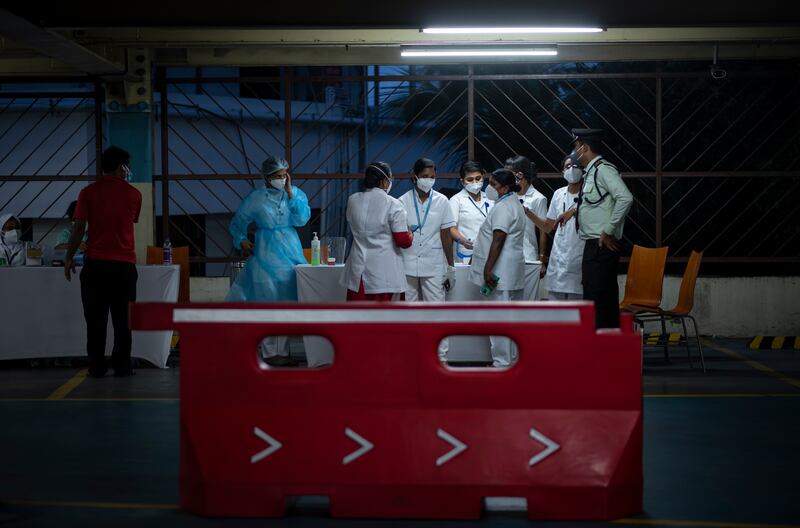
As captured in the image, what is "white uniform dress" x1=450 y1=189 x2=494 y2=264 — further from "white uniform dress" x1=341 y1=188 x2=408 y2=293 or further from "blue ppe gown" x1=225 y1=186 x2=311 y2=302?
"blue ppe gown" x1=225 y1=186 x2=311 y2=302

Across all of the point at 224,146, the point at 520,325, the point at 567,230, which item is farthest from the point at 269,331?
the point at 224,146

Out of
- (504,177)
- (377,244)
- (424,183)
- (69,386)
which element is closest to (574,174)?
(504,177)

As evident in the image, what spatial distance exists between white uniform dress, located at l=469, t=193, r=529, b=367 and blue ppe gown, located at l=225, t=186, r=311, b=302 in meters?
1.48

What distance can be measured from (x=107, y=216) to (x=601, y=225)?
11.9 ft

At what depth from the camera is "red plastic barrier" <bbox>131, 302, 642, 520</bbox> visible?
12.3ft

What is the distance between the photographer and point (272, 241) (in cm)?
827

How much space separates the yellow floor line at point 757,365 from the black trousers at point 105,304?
16.1 feet

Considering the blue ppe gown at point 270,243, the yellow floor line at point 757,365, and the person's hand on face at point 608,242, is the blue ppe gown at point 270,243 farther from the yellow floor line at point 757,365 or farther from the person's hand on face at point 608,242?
the yellow floor line at point 757,365

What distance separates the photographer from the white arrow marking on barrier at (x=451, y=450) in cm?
378

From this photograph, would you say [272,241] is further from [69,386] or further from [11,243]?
[11,243]

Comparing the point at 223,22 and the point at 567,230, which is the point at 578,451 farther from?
the point at 223,22

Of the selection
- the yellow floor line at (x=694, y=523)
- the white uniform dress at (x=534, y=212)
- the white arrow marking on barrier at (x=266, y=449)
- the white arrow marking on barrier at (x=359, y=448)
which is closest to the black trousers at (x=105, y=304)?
the white uniform dress at (x=534, y=212)

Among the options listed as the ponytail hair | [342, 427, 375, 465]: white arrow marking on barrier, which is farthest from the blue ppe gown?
[342, 427, 375, 465]: white arrow marking on barrier

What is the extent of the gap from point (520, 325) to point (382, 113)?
13.5 m
